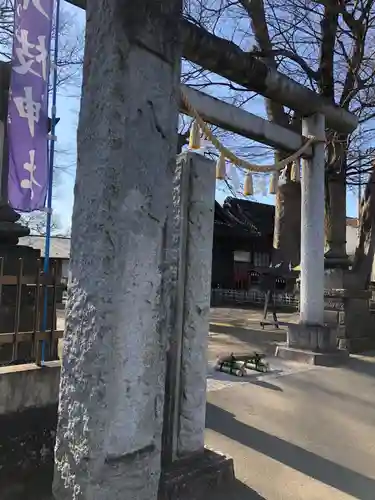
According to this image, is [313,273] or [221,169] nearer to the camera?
[221,169]

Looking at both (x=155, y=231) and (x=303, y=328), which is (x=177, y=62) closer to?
(x=155, y=231)

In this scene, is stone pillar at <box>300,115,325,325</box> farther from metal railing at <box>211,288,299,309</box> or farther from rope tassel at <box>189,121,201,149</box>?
metal railing at <box>211,288,299,309</box>

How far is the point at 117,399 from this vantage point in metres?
2.00

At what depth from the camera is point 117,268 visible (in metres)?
2.00

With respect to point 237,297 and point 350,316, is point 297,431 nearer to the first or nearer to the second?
point 350,316

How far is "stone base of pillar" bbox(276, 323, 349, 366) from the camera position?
286 inches

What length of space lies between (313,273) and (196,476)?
501 cm

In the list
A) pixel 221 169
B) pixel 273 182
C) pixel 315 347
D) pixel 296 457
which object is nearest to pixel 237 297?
pixel 315 347

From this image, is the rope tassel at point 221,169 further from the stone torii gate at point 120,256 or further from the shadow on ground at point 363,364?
the shadow on ground at point 363,364

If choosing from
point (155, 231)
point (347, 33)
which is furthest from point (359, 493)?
point (347, 33)

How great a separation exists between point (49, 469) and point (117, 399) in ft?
5.33

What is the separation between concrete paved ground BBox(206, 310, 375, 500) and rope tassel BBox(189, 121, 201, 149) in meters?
2.90

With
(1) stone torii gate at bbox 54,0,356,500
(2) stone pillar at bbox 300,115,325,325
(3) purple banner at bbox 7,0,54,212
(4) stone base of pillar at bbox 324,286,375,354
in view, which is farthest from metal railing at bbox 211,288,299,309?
(1) stone torii gate at bbox 54,0,356,500

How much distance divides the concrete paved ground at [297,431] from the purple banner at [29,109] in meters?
3.10
